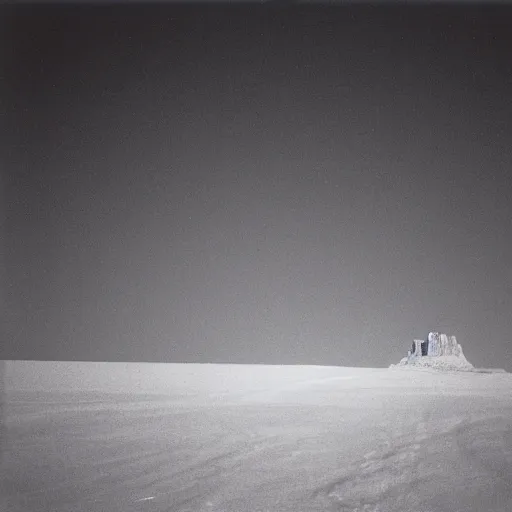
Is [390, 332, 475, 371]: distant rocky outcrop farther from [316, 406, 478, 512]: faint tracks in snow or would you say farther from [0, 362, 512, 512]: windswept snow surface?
[316, 406, 478, 512]: faint tracks in snow

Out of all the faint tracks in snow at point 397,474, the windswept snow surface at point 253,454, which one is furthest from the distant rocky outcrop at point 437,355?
the faint tracks in snow at point 397,474

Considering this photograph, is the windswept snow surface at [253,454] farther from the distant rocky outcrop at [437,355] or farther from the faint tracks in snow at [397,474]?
the distant rocky outcrop at [437,355]

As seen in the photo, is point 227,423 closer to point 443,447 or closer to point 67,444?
point 67,444

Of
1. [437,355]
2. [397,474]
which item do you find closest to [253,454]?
[397,474]

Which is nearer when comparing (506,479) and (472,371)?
(506,479)

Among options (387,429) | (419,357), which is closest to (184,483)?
(387,429)

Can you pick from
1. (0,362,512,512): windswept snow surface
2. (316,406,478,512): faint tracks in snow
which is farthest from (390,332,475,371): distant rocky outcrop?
(316,406,478,512): faint tracks in snow

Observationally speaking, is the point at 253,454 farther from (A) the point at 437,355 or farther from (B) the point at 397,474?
(A) the point at 437,355
